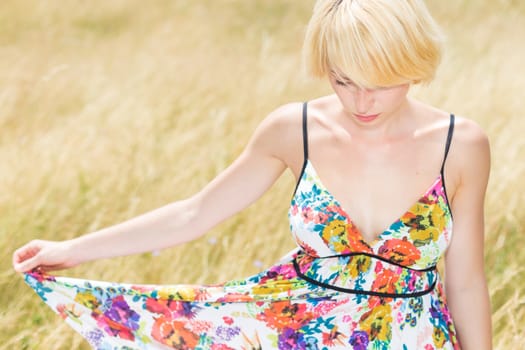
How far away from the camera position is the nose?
7.80 feet

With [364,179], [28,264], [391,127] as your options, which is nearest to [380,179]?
[364,179]

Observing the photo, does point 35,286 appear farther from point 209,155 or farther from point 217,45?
point 217,45

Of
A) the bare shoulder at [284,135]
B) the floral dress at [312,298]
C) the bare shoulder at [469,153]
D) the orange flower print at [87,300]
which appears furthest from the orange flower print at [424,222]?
the orange flower print at [87,300]

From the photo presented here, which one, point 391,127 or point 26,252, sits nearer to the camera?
point 391,127

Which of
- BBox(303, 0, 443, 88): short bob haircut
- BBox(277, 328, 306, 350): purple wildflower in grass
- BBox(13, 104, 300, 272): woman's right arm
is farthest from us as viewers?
BBox(13, 104, 300, 272): woman's right arm

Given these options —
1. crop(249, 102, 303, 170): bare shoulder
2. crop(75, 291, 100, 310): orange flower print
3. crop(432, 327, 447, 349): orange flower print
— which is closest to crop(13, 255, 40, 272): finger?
crop(75, 291, 100, 310): orange flower print

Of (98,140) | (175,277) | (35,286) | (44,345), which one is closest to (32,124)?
(98,140)

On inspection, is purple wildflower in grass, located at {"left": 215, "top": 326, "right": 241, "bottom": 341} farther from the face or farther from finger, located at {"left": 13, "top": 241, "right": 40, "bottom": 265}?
the face

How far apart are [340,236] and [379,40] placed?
52cm

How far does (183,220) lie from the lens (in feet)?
8.85

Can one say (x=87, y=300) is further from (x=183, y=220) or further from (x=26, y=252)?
(x=183, y=220)

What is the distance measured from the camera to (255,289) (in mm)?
2625

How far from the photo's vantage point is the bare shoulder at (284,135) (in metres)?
2.63

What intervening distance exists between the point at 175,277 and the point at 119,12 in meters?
4.48
